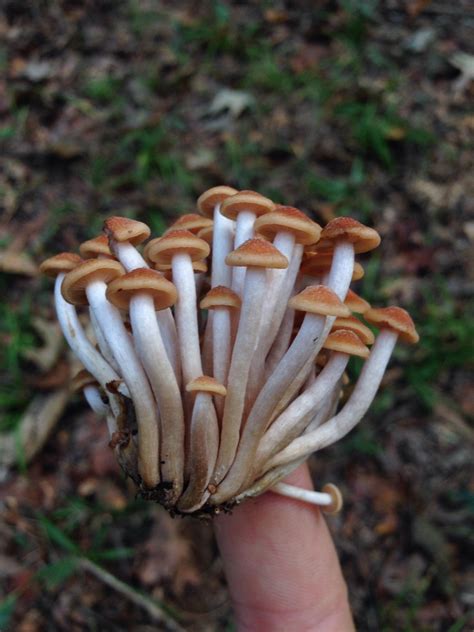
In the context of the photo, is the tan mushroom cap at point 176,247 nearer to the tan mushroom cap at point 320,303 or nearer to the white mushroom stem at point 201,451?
the tan mushroom cap at point 320,303

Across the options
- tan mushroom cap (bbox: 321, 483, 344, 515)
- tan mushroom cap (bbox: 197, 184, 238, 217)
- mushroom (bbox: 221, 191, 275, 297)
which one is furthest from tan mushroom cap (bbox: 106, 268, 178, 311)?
tan mushroom cap (bbox: 321, 483, 344, 515)

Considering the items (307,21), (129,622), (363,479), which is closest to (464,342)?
(363,479)

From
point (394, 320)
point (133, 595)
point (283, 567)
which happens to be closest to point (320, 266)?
point (394, 320)

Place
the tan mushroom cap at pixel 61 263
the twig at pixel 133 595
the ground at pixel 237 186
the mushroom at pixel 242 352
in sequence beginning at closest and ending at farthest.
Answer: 1. the mushroom at pixel 242 352
2. the tan mushroom cap at pixel 61 263
3. the twig at pixel 133 595
4. the ground at pixel 237 186

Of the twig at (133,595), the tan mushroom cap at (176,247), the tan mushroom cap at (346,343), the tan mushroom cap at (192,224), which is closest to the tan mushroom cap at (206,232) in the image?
the tan mushroom cap at (192,224)

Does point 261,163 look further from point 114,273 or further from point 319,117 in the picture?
point 114,273

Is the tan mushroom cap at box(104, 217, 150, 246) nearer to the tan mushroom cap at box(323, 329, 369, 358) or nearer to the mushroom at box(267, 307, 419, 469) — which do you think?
the tan mushroom cap at box(323, 329, 369, 358)

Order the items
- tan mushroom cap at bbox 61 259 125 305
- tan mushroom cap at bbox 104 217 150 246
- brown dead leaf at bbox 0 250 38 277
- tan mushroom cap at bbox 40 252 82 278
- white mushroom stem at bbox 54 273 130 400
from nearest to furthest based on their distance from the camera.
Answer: tan mushroom cap at bbox 61 259 125 305
tan mushroom cap at bbox 104 217 150 246
white mushroom stem at bbox 54 273 130 400
tan mushroom cap at bbox 40 252 82 278
brown dead leaf at bbox 0 250 38 277

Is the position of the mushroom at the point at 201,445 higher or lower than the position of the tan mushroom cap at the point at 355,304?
lower
